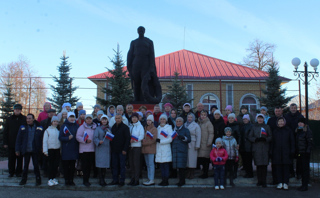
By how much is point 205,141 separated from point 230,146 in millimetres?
594

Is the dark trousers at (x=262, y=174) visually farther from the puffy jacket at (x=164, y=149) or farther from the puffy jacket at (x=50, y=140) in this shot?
the puffy jacket at (x=50, y=140)

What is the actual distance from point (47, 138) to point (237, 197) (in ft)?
13.7

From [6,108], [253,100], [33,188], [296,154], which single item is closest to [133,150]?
[33,188]

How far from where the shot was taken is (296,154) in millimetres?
6664

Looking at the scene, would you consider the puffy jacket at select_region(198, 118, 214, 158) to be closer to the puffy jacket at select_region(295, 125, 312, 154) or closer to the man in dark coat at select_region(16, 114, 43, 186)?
the puffy jacket at select_region(295, 125, 312, 154)

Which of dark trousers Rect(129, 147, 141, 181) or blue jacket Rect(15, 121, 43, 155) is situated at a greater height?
blue jacket Rect(15, 121, 43, 155)

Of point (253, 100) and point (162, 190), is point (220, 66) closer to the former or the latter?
point (253, 100)

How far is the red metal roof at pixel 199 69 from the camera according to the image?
24.7 metres

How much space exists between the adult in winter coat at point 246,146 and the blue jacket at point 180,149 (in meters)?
1.38

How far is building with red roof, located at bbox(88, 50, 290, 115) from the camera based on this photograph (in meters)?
23.3

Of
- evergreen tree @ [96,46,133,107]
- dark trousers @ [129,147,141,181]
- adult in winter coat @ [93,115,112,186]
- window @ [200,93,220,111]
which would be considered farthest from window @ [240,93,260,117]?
adult in winter coat @ [93,115,112,186]

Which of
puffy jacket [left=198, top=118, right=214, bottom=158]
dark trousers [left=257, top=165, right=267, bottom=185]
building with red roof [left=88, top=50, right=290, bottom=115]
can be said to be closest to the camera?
dark trousers [left=257, top=165, right=267, bottom=185]

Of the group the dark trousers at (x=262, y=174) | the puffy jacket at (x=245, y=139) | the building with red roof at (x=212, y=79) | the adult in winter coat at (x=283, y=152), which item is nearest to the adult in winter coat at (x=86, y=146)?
the puffy jacket at (x=245, y=139)

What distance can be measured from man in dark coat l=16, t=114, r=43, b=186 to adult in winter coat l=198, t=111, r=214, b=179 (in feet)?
12.0
